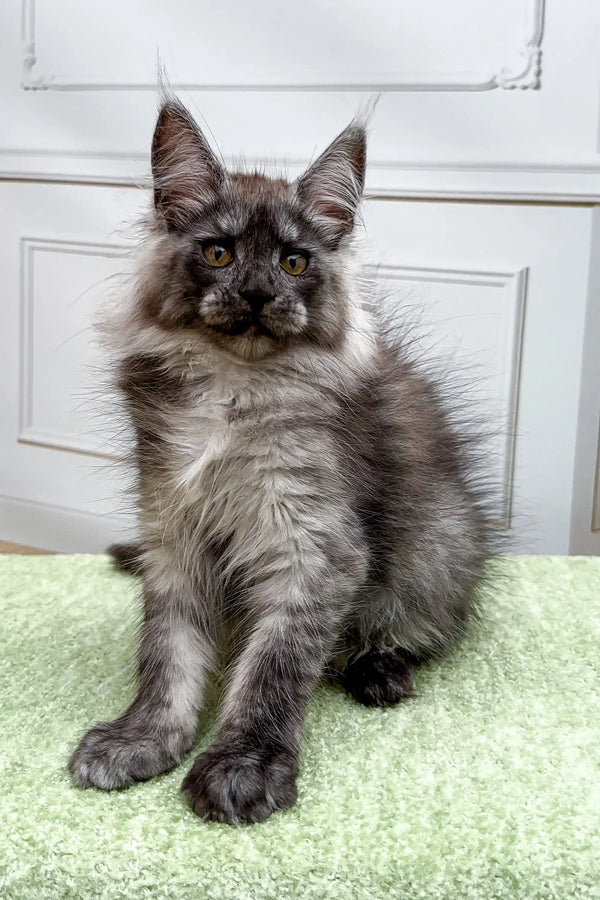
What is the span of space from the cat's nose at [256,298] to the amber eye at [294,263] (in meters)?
0.09

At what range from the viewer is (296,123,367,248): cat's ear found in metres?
1.57

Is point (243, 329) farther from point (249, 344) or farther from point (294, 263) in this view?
point (294, 263)

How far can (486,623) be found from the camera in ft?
6.82

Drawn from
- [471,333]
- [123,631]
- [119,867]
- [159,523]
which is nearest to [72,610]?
[123,631]

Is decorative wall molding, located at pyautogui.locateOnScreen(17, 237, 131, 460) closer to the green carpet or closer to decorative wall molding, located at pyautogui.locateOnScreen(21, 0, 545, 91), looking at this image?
decorative wall molding, located at pyautogui.locateOnScreen(21, 0, 545, 91)

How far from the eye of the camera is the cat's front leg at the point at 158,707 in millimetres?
1452

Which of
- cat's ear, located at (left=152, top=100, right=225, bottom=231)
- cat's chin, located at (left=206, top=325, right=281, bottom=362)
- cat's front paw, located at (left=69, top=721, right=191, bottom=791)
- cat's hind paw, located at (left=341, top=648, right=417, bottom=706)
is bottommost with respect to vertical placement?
cat's front paw, located at (left=69, top=721, right=191, bottom=791)

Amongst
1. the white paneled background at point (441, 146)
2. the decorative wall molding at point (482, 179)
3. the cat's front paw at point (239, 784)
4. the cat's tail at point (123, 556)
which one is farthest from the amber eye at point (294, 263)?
the decorative wall molding at point (482, 179)

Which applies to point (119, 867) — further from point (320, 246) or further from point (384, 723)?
point (320, 246)

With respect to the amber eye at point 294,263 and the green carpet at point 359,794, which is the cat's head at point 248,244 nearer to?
the amber eye at point 294,263

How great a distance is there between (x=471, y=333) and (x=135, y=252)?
4.98ft

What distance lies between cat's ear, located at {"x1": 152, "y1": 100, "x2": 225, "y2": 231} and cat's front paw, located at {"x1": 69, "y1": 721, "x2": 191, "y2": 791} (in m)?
0.77

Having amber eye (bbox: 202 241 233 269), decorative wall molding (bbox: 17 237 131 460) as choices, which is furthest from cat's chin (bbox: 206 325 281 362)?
decorative wall molding (bbox: 17 237 131 460)

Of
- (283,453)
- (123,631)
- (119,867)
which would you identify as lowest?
(119,867)
